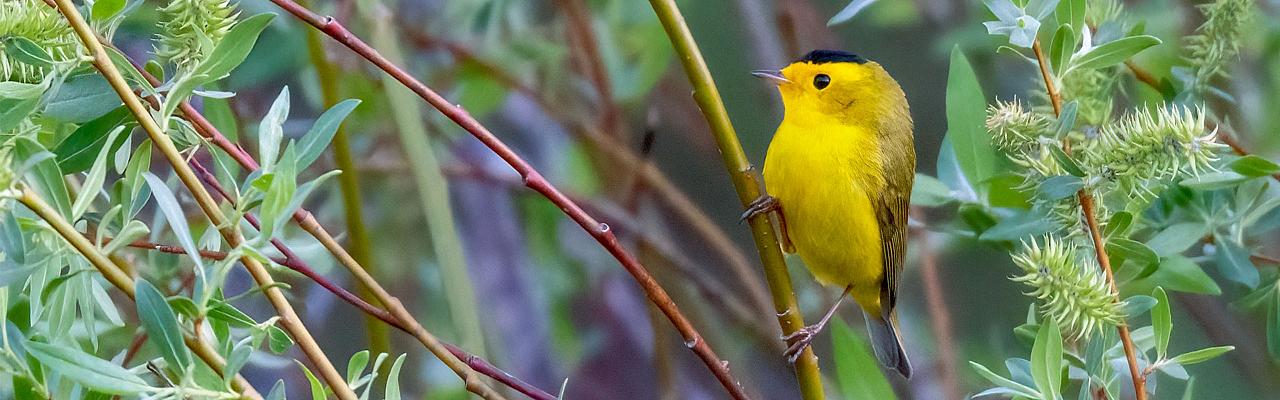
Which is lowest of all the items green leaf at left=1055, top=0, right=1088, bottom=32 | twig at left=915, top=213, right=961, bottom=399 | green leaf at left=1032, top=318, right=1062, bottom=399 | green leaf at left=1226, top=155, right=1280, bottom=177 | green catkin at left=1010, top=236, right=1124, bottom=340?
twig at left=915, top=213, right=961, bottom=399

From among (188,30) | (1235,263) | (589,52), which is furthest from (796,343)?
(589,52)

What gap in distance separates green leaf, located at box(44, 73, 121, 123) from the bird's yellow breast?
4.02ft

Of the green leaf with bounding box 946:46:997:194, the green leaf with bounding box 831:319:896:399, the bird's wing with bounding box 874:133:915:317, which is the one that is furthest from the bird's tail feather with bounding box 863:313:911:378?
the green leaf with bounding box 831:319:896:399

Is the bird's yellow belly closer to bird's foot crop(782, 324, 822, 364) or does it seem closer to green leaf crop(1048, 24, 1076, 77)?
bird's foot crop(782, 324, 822, 364)

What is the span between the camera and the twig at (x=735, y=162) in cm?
104

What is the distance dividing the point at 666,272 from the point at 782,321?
51.9 inches

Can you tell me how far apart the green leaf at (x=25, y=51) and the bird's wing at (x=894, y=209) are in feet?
4.58

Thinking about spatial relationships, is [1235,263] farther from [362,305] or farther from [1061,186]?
[362,305]

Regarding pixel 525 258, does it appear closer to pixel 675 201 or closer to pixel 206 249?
pixel 675 201

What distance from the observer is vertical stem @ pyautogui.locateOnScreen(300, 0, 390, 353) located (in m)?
1.48

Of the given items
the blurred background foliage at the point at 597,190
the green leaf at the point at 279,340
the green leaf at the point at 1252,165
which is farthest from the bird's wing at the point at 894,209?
the green leaf at the point at 279,340

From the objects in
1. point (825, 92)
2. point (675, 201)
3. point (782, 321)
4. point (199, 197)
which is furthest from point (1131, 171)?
point (675, 201)

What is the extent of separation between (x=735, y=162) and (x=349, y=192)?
0.61 metres

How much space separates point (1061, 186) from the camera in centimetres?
95
